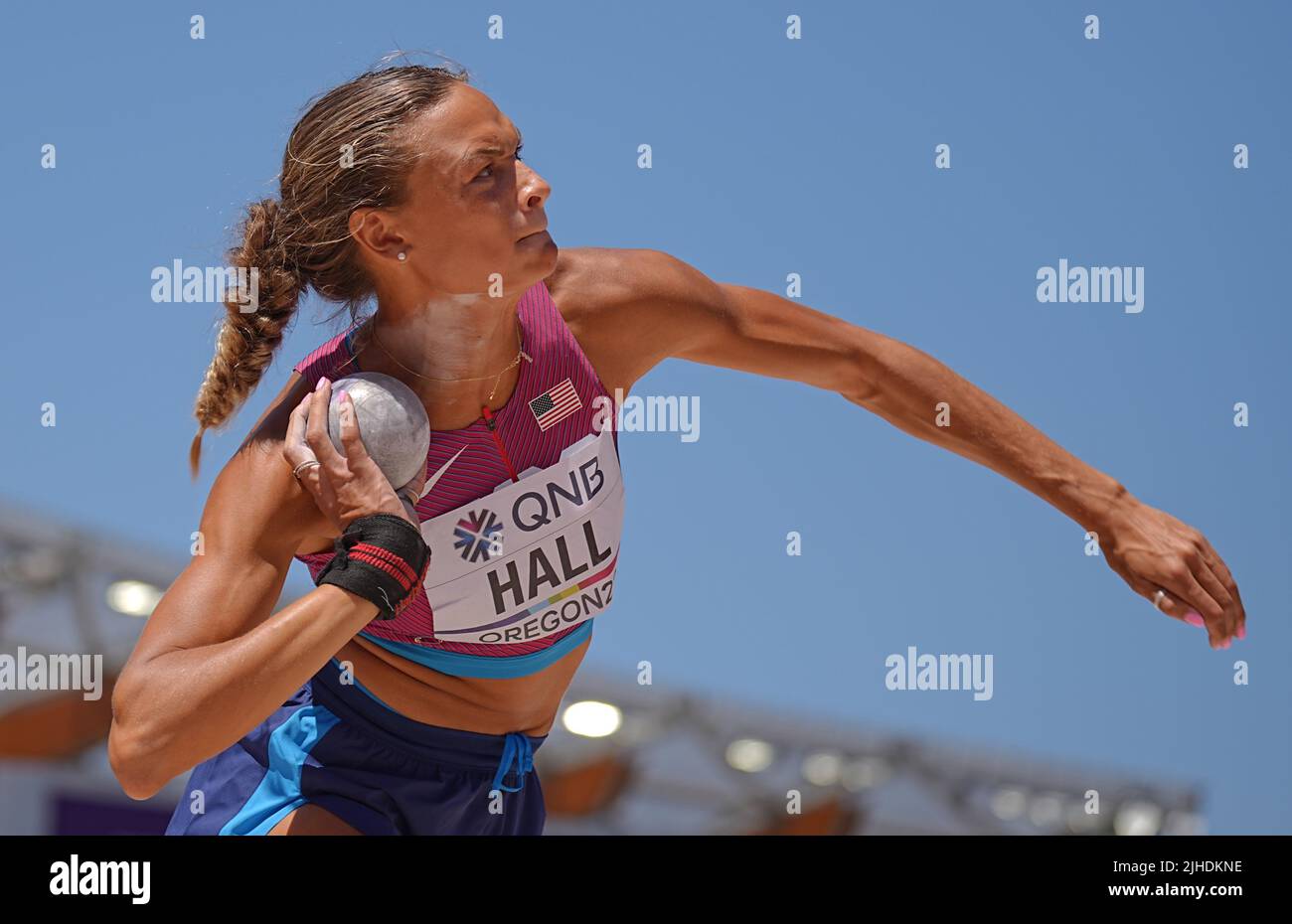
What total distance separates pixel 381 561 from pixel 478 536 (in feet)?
1.83

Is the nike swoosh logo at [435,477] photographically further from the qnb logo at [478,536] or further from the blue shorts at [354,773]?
the blue shorts at [354,773]

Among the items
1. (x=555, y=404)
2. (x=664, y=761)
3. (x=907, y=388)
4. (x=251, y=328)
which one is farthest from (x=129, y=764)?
(x=664, y=761)

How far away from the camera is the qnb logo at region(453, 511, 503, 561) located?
3422mm

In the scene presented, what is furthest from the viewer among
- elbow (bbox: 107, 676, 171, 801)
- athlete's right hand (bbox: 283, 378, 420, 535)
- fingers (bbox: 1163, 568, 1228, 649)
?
fingers (bbox: 1163, 568, 1228, 649)

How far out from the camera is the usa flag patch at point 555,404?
3.52 meters

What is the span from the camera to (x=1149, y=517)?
144 inches

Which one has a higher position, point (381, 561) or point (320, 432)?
point (320, 432)

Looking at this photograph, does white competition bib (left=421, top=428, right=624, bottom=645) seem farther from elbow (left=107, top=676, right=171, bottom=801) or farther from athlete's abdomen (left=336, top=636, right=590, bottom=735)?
elbow (left=107, top=676, right=171, bottom=801)

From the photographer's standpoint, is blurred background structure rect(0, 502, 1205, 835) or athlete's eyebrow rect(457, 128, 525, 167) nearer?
athlete's eyebrow rect(457, 128, 525, 167)

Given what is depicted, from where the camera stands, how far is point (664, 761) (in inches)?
325

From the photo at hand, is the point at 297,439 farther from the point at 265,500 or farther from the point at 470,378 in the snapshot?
the point at 470,378

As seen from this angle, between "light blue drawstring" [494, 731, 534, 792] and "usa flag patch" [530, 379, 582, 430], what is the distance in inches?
30.7

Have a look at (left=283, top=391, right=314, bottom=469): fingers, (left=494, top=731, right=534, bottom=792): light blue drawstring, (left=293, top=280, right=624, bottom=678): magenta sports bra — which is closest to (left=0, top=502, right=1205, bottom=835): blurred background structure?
(left=494, top=731, right=534, bottom=792): light blue drawstring
